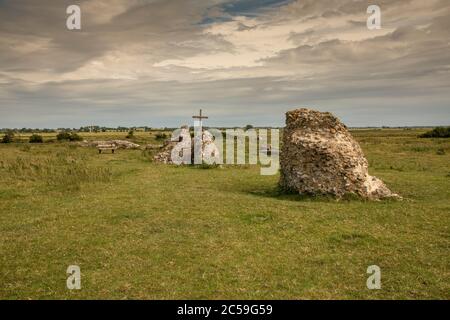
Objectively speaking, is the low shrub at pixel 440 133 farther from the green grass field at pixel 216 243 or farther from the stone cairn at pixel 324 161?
the stone cairn at pixel 324 161

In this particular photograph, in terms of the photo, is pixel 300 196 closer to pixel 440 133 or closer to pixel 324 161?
pixel 324 161

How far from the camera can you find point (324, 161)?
21.7m

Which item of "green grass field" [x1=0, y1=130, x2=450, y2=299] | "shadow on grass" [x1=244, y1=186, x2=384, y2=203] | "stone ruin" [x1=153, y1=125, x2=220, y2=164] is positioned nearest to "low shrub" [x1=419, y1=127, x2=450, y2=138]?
"stone ruin" [x1=153, y1=125, x2=220, y2=164]

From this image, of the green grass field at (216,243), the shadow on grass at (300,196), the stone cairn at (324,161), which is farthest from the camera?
the stone cairn at (324,161)

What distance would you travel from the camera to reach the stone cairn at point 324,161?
21.4 metres

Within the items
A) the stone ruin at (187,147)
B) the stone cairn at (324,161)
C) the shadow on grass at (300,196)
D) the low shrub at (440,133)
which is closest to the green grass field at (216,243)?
the shadow on grass at (300,196)

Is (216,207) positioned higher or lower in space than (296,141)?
lower

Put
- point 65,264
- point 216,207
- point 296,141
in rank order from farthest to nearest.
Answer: point 296,141 < point 216,207 < point 65,264

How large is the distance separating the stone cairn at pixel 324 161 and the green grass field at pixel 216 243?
1001 millimetres
